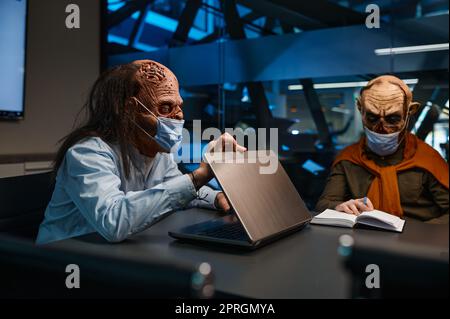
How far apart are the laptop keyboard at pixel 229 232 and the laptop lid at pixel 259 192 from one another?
3 cm

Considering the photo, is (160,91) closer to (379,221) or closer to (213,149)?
(213,149)

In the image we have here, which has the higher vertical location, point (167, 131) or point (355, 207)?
point (167, 131)

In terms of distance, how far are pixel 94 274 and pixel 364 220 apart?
60 centimetres

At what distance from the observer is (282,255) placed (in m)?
0.73

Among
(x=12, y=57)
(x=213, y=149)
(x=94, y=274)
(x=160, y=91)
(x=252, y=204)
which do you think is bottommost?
(x=94, y=274)

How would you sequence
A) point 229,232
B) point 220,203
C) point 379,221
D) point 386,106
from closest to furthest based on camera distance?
point 229,232, point 379,221, point 220,203, point 386,106

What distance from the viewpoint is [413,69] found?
7.75 feet

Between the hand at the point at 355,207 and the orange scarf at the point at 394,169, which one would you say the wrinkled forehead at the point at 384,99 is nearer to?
the orange scarf at the point at 394,169

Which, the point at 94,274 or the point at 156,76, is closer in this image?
the point at 94,274

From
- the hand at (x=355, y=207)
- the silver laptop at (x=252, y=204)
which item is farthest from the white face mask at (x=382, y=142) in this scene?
the silver laptop at (x=252, y=204)

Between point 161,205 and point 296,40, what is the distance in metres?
2.24

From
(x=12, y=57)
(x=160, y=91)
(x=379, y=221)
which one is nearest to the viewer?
(x=379, y=221)

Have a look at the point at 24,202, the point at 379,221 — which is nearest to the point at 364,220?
the point at 379,221

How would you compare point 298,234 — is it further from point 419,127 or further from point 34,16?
point 34,16
